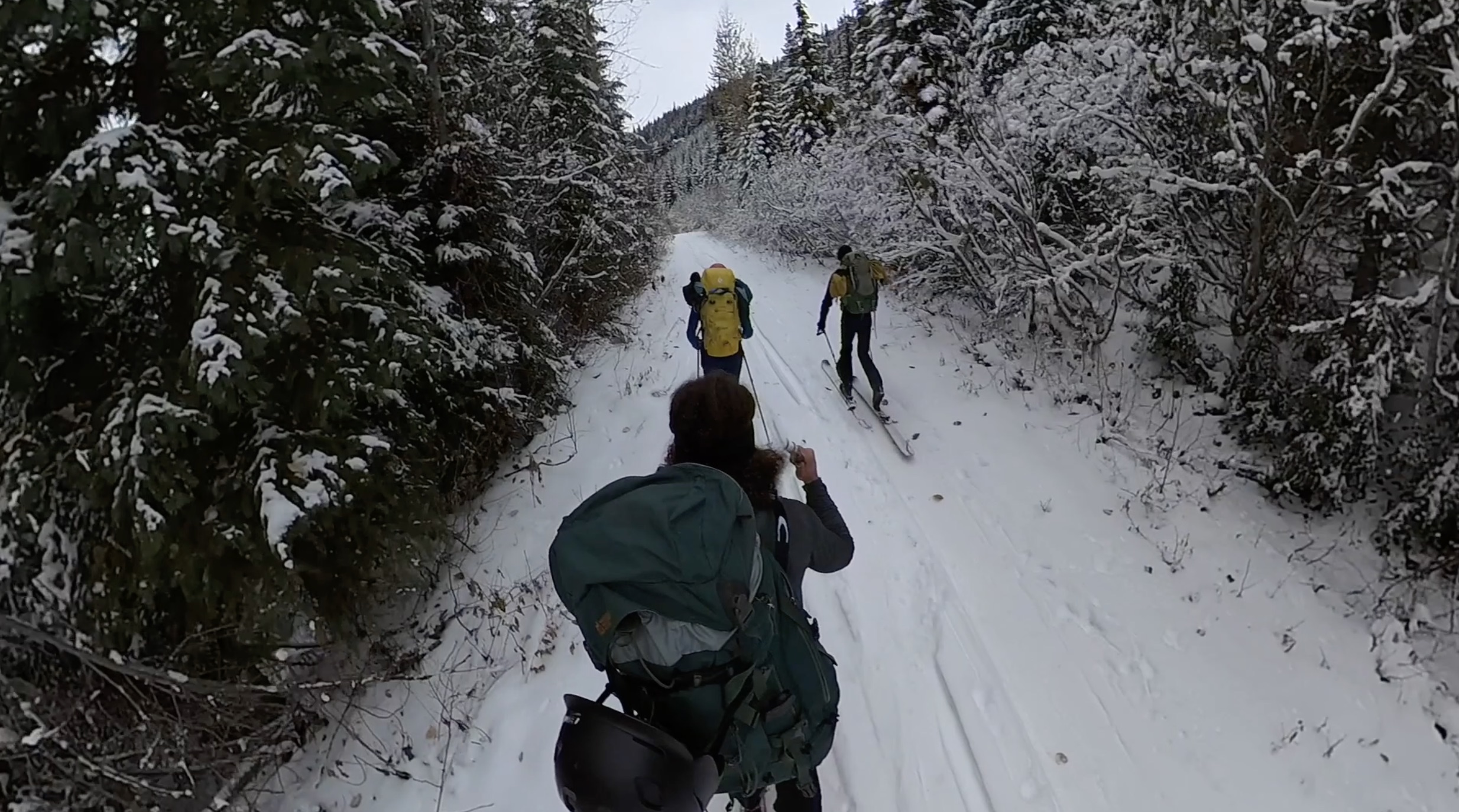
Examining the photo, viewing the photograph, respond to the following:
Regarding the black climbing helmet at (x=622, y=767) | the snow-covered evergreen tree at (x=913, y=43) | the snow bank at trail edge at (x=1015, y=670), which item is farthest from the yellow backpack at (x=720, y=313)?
the snow-covered evergreen tree at (x=913, y=43)

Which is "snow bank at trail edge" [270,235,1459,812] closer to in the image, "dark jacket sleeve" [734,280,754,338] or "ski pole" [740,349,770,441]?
"ski pole" [740,349,770,441]

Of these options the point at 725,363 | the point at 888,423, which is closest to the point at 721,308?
the point at 725,363

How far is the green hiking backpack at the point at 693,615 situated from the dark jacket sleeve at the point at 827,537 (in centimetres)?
35

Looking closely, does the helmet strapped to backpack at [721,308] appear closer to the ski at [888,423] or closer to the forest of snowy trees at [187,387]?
the ski at [888,423]

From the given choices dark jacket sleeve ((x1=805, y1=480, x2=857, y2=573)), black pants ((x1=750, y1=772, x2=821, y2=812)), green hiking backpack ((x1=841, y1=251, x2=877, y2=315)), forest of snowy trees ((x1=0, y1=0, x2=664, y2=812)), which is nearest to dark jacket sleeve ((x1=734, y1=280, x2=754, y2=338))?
green hiking backpack ((x1=841, y1=251, x2=877, y2=315))

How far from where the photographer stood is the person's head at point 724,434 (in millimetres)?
2521

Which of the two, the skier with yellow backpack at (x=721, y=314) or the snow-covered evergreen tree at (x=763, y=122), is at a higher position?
the snow-covered evergreen tree at (x=763, y=122)

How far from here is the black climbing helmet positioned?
198 centimetres

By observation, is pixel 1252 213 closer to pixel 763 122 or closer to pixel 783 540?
pixel 783 540

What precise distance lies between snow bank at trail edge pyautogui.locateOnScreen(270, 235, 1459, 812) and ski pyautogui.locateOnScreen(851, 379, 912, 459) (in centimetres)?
18

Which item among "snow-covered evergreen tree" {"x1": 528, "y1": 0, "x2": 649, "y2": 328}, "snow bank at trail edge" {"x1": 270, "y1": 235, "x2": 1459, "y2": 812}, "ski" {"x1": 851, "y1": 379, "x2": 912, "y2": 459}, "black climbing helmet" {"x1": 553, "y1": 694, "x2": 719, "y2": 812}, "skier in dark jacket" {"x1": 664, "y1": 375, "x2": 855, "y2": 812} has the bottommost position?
"snow bank at trail edge" {"x1": 270, "y1": 235, "x2": 1459, "y2": 812}

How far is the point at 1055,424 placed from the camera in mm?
7875

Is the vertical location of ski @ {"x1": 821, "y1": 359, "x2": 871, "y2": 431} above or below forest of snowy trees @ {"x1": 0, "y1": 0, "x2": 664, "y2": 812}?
below

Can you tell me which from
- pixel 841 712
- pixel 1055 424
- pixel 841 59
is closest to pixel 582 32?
pixel 1055 424
